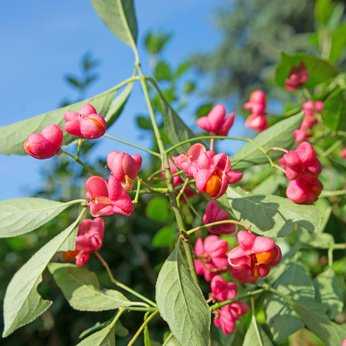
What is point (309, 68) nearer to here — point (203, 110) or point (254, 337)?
point (203, 110)

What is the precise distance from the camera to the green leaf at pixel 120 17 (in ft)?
3.93

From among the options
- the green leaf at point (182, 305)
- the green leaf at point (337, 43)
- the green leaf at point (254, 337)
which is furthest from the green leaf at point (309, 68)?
the green leaf at point (182, 305)

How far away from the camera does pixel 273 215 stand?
948mm

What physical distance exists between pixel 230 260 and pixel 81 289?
27 centimetres

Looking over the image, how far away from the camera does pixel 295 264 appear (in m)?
1.24

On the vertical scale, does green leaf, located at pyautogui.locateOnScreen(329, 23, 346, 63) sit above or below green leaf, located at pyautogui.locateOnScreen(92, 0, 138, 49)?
above

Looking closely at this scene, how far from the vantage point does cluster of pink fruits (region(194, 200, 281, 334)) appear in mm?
901

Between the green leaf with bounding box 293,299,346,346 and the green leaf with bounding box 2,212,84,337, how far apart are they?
0.37 meters

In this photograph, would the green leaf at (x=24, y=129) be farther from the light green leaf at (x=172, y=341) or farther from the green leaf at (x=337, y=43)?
the green leaf at (x=337, y=43)

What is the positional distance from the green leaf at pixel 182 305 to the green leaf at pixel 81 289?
183mm

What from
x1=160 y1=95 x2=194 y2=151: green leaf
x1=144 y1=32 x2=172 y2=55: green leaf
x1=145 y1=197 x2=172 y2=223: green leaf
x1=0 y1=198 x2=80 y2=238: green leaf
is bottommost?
x1=0 y1=198 x2=80 y2=238: green leaf

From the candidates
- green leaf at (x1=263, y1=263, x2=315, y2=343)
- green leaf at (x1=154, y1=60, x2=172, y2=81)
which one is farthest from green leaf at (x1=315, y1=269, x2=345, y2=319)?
green leaf at (x1=154, y1=60, x2=172, y2=81)

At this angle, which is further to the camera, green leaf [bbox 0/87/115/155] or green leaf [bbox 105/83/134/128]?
green leaf [bbox 105/83/134/128]

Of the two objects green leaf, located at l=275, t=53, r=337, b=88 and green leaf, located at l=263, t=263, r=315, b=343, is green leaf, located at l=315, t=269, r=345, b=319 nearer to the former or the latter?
green leaf, located at l=263, t=263, r=315, b=343
